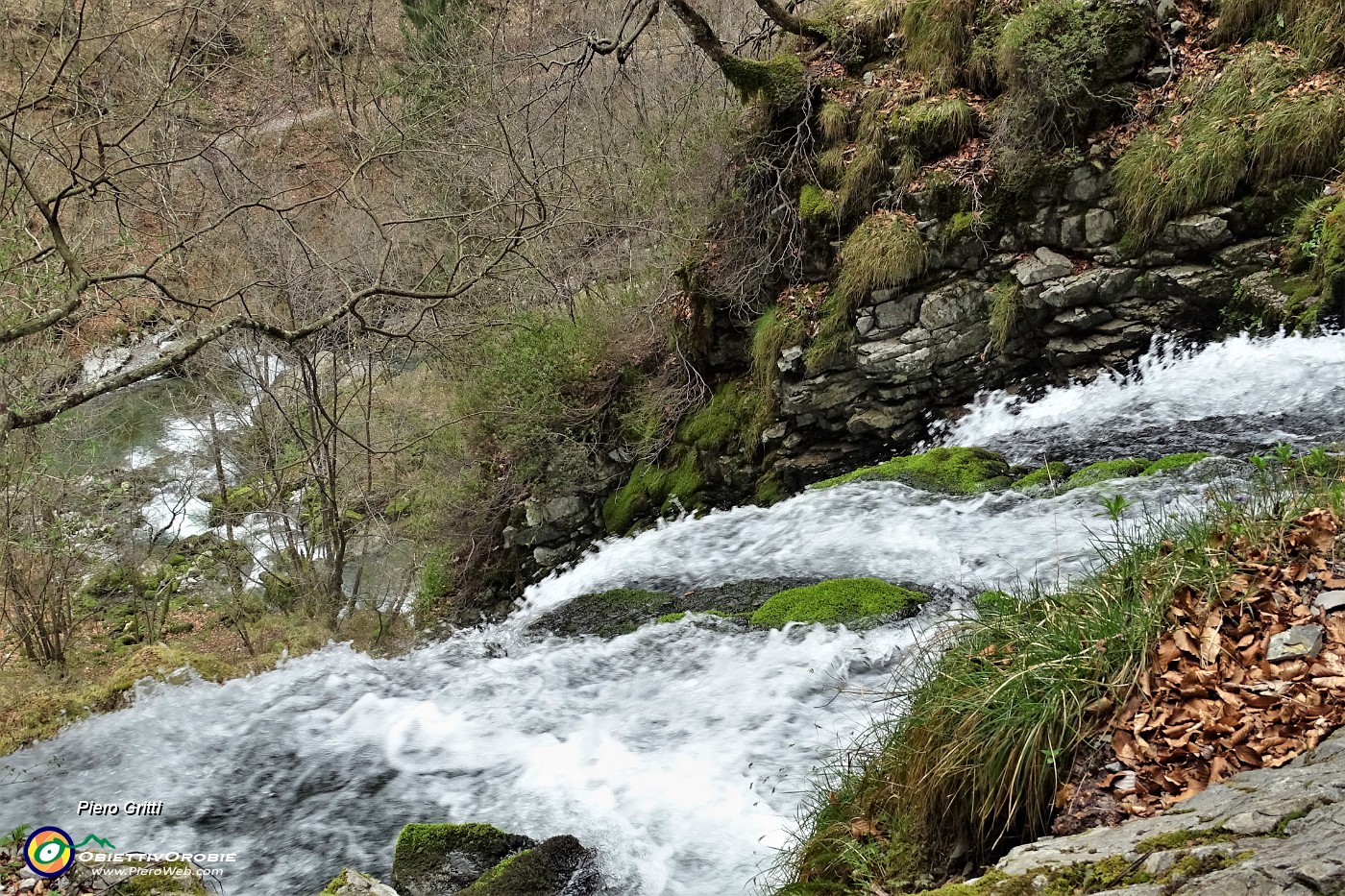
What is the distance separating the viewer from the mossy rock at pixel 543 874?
12.4ft

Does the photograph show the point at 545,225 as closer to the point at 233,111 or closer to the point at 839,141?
the point at 839,141

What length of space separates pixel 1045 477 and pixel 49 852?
6.79 m

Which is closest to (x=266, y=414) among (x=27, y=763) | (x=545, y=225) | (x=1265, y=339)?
(x=27, y=763)

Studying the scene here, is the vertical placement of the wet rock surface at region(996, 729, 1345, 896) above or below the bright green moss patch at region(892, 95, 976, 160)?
below

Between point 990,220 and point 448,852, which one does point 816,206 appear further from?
point 448,852

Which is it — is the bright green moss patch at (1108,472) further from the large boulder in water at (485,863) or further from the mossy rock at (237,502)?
the mossy rock at (237,502)

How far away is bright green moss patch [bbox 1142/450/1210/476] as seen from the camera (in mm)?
5582

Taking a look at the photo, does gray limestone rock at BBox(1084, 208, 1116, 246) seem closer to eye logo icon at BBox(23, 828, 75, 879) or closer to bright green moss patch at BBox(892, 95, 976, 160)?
bright green moss patch at BBox(892, 95, 976, 160)

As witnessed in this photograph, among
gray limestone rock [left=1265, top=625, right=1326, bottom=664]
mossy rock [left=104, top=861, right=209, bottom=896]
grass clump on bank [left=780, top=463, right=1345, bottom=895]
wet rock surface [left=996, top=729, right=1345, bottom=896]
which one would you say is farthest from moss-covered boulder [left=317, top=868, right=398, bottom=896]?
gray limestone rock [left=1265, top=625, right=1326, bottom=664]

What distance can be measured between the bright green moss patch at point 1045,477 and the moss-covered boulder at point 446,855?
14.4 ft

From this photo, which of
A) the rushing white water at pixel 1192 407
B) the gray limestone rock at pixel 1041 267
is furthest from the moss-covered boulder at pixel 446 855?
the gray limestone rock at pixel 1041 267

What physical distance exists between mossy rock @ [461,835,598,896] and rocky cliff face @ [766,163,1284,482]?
518 centimetres

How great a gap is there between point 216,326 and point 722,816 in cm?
356

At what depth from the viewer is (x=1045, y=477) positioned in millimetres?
6375
